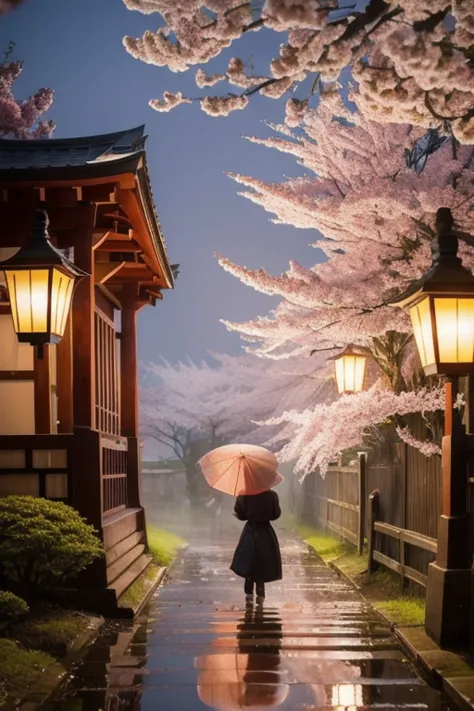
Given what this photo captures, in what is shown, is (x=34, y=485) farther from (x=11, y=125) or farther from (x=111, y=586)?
(x=11, y=125)

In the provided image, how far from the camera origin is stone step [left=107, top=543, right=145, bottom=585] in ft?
40.6

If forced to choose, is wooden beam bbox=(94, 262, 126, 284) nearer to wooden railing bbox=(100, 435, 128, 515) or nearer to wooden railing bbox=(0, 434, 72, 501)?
wooden railing bbox=(100, 435, 128, 515)

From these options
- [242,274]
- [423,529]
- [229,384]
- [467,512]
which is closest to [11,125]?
[242,274]

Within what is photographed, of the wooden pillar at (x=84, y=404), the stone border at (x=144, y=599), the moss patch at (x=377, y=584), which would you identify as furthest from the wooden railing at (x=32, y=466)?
the moss patch at (x=377, y=584)

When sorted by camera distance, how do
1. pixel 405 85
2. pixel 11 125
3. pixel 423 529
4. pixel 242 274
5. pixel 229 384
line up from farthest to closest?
pixel 229 384 < pixel 11 125 < pixel 242 274 < pixel 423 529 < pixel 405 85

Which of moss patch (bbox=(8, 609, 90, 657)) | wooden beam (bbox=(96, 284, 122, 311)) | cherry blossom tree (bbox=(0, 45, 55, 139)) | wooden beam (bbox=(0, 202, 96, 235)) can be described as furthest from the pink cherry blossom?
moss patch (bbox=(8, 609, 90, 657))

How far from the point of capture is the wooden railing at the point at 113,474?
14133 millimetres

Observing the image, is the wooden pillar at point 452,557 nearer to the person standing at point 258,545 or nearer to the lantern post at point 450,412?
the lantern post at point 450,412

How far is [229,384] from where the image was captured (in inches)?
1849

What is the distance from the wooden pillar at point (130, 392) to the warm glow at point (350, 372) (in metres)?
4.39

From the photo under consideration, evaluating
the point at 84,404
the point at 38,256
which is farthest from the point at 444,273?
the point at 84,404

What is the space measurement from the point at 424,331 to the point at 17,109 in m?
18.0

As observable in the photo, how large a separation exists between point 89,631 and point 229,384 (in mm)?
36863

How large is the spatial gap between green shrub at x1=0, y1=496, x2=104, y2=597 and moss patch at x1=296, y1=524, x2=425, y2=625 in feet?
13.0
